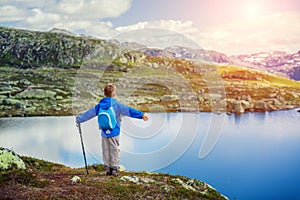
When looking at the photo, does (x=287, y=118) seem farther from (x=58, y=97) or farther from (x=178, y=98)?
(x=58, y=97)

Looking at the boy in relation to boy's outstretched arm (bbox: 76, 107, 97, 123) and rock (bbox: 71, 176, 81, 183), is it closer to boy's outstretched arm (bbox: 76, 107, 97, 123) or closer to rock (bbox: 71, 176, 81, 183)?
boy's outstretched arm (bbox: 76, 107, 97, 123)

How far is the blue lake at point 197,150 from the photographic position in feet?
77.9

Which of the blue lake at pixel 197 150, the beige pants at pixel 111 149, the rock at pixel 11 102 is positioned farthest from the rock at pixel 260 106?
the beige pants at pixel 111 149

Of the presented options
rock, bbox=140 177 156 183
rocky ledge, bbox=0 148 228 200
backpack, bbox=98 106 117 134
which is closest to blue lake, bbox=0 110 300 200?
rock, bbox=140 177 156 183

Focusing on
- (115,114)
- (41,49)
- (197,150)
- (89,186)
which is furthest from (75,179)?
(41,49)

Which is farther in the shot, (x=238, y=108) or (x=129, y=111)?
(x=238, y=108)

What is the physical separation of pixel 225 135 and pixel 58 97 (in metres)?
44.6

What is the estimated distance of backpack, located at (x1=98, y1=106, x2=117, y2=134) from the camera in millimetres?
10062

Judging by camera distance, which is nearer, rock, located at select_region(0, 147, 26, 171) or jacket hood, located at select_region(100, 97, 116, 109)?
jacket hood, located at select_region(100, 97, 116, 109)

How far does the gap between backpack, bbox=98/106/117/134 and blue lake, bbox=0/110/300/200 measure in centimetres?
886

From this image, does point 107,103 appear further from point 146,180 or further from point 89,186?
point 146,180

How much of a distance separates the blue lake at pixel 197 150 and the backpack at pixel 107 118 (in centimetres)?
886

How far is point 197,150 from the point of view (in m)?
33.5

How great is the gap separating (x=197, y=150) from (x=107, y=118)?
968 inches
